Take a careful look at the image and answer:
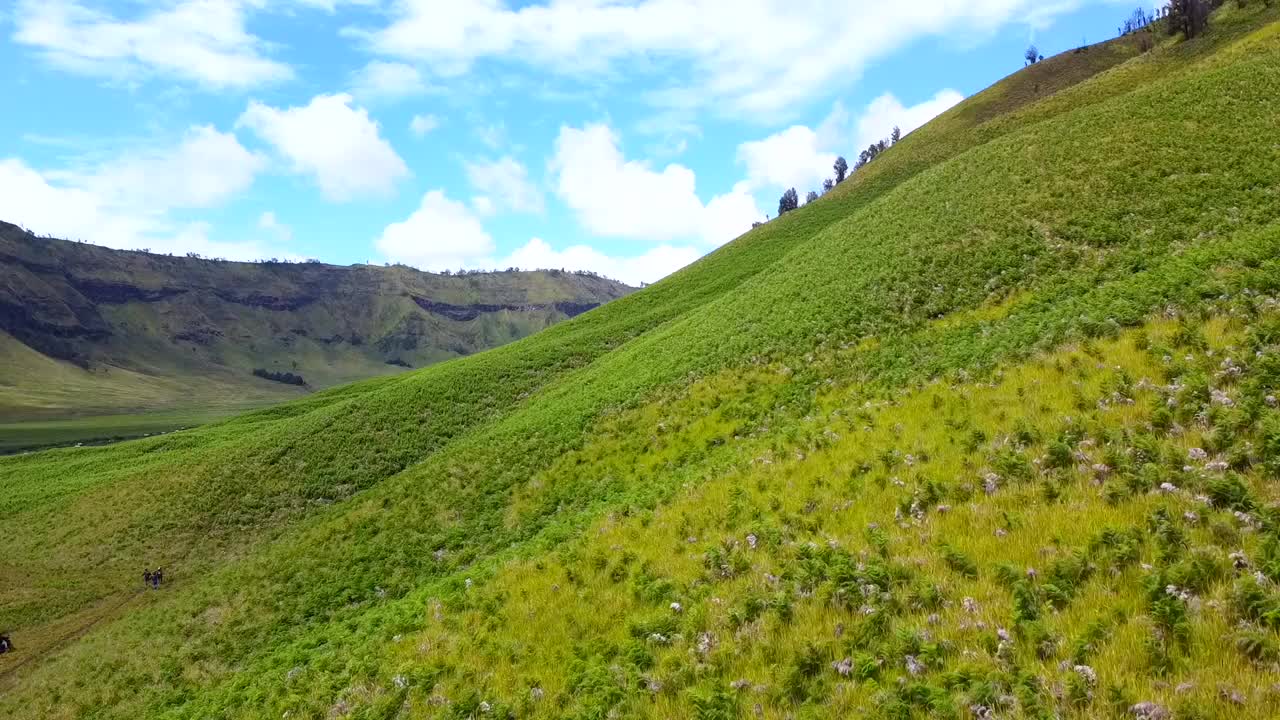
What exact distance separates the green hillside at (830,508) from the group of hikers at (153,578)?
83 centimetres

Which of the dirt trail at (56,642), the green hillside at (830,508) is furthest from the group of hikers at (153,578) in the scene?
the green hillside at (830,508)

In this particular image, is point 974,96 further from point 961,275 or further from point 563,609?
point 563,609

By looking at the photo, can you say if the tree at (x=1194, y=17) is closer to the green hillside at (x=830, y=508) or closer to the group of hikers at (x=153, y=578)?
the green hillside at (x=830, y=508)

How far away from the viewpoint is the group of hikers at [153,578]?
116ft

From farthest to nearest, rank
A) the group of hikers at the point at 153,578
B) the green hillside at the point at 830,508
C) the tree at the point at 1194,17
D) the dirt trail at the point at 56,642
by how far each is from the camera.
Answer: the tree at the point at 1194,17 → the group of hikers at the point at 153,578 → the dirt trail at the point at 56,642 → the green hillside at the point at 830,508

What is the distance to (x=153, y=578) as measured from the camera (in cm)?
3556

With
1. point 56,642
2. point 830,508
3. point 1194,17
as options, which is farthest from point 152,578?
point 1194,17

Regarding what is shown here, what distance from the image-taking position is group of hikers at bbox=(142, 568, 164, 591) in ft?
116

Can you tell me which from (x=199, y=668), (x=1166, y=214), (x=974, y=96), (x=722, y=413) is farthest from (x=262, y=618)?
(x=974, y=96)

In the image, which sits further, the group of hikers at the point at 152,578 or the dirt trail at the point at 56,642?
the group of hikers at the point at 152,578

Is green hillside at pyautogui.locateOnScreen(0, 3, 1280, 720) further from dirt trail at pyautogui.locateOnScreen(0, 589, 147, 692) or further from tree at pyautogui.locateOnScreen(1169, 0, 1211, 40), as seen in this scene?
tree at pyautogui.locateOnScreen(1169, 0, 1211, 40)

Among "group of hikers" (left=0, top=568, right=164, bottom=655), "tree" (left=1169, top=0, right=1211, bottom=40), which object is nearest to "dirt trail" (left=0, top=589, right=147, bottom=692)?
"group of hikers" (left=0, top=568, right=164, bottom=655)

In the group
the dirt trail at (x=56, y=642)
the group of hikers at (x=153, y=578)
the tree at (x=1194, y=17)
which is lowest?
the dirt trail at (x=56, y=642)

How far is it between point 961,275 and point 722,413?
1506 centimetres
